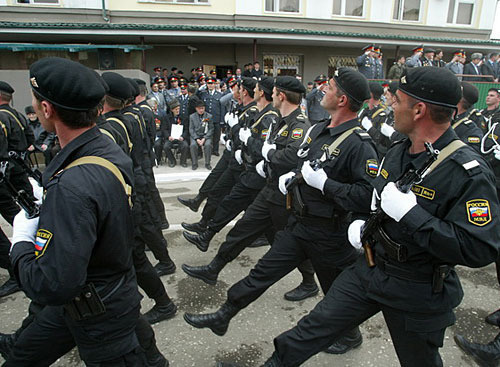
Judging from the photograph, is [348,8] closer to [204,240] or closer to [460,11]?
[460,11]

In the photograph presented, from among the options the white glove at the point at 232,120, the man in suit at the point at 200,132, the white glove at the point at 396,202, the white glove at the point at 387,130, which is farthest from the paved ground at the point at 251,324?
the man in suit at the point at 200,132

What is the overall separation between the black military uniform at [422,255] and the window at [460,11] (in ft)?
61.6

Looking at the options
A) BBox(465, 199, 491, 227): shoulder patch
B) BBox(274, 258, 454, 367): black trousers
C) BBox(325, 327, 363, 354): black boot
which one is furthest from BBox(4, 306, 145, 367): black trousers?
BBox(465, 199, 491, 227): shoulder patch

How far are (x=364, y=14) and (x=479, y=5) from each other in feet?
21.0

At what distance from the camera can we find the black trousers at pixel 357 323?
1.88m

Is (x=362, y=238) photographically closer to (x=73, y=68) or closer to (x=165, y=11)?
(x=73, y=68)

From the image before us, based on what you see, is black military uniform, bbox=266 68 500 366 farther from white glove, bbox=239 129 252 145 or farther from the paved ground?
white glove, bbox=239 129 252 145

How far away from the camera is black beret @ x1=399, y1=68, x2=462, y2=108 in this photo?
184 centimetres

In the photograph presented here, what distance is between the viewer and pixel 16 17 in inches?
486

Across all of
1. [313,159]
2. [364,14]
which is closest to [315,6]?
[364,14]

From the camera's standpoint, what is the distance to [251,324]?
10.4 ft

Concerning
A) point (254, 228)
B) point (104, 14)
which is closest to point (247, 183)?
point (254, 228)

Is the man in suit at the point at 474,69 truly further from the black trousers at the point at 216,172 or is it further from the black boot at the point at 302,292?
the black boot at the point at 302,292

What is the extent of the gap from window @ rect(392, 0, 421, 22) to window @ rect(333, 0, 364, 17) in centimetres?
184
